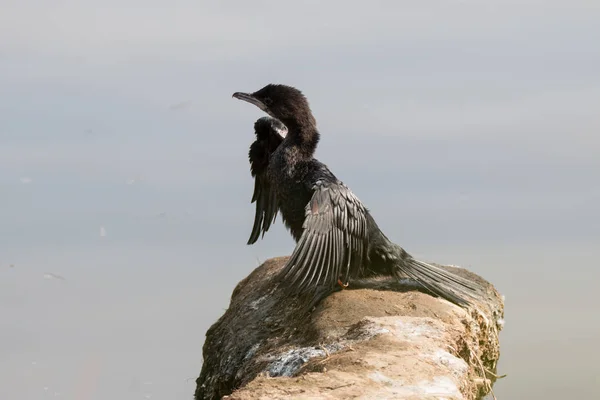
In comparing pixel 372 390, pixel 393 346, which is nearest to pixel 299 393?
pixel 372 390

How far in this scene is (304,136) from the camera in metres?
8.68

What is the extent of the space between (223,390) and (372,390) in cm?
315

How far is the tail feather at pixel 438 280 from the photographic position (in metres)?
8.53

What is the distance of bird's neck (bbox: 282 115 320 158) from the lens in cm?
865

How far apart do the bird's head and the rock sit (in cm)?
173

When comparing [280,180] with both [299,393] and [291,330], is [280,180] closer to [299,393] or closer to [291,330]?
[291,330]

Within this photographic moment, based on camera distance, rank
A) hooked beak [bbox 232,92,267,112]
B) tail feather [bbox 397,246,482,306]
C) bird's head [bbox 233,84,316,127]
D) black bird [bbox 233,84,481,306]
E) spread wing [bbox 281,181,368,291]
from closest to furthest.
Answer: spread wing [bbox 281,181,368,291] → black bird [bbox 233,84,481,306] → tail feather [bbox 397,246,482,306] → bird's head [bbox 233,84,316,127] → hooked beak [bbox 232,92,267,112]

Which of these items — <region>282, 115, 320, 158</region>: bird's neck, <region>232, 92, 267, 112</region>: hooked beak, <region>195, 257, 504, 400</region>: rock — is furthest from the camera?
<region>232, 92, 267, 112</region>: hooked beak

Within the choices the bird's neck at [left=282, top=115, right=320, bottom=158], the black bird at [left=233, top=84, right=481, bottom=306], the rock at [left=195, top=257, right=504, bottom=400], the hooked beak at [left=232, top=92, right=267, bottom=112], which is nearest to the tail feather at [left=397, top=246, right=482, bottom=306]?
the black bird at [left=233, top=84, right=481, bottom=306]

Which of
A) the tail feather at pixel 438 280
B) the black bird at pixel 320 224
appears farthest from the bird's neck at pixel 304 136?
the tail feather at pixel 438 280

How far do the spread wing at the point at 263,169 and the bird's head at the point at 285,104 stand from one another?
0.99 ft

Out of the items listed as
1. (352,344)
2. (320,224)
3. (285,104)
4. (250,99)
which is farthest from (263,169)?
(352,344)

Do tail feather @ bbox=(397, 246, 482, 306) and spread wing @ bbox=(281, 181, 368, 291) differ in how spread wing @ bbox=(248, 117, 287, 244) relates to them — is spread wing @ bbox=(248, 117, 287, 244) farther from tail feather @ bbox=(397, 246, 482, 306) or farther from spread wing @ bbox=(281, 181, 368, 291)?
tail feather @ bbox=(397, 246, 482, 306)

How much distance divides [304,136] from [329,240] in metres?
1.40
